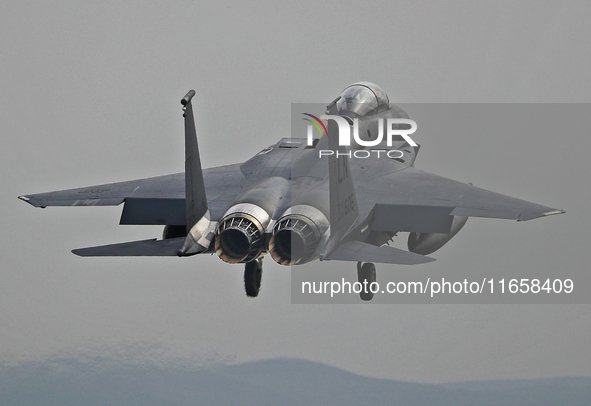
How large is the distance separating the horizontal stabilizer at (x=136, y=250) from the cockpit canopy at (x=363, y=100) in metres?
11.6

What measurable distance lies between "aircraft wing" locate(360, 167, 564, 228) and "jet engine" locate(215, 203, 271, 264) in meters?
3.77

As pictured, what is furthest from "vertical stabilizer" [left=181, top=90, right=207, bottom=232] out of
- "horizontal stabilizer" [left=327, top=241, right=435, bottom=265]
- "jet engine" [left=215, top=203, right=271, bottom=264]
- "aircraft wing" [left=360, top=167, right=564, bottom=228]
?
"aircraft wing" [left=360, top=167, right=564, bottom=228]

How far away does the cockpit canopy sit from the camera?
3884cm

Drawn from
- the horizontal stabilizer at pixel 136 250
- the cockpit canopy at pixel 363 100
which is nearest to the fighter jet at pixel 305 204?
the horizontal stabilizer at pixel 136 250

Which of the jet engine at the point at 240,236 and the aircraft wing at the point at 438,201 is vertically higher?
the aircraft wing at the point at 438,201

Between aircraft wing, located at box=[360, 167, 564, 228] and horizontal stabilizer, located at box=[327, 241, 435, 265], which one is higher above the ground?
aircraft wing, located at box=[360, 167, 564, 228]

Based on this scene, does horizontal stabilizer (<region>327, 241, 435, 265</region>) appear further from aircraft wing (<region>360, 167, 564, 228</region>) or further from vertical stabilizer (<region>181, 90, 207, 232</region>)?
vertical stabilizer (<region>181, 90, 207, 232</region>)

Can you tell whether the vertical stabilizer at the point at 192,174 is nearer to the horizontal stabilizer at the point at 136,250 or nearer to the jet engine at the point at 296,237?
the horizontal stabilizer at the point at 136,250

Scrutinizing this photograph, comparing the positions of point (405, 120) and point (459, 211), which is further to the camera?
point (405, 120)

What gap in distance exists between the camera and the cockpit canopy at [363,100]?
38844mm

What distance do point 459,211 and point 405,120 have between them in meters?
6.51

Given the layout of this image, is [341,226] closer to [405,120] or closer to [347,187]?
[347,187]

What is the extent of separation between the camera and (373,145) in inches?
1443

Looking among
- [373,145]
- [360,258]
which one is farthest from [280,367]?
[360,258]
